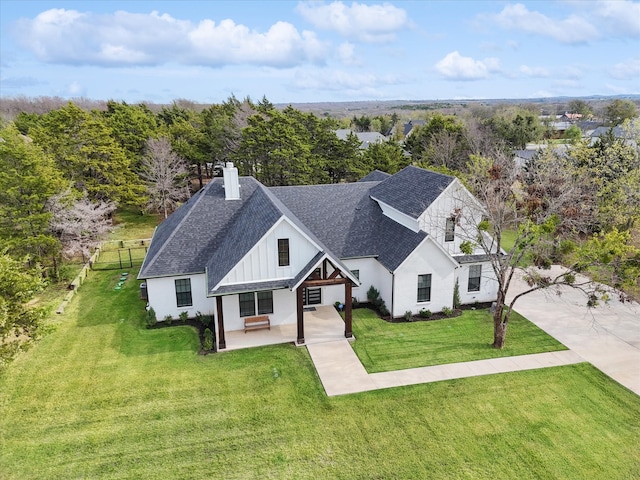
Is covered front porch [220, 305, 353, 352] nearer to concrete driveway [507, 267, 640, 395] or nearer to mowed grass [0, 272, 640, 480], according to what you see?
mowed grass [0, 272, 640, 480]

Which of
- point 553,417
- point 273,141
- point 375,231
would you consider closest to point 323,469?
point 553,417

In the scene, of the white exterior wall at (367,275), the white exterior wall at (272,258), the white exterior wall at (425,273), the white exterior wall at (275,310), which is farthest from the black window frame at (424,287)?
the white exterior wall at (275,310)

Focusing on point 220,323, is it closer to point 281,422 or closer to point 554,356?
point 281,422

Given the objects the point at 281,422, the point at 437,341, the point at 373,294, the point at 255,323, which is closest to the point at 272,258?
the point at 255,323

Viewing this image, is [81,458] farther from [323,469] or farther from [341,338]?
[341,338]

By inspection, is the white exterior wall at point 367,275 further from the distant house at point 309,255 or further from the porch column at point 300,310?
the porch column at point 300,310

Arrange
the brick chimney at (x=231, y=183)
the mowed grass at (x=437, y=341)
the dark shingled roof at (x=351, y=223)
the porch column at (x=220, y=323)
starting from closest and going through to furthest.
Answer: the mowed grass at (x=437, y=341) → the porch column at (x=220, y=323) → the dark shingled roof at (x=351, y=223) → the brick chimney at (x=231, y=183)
